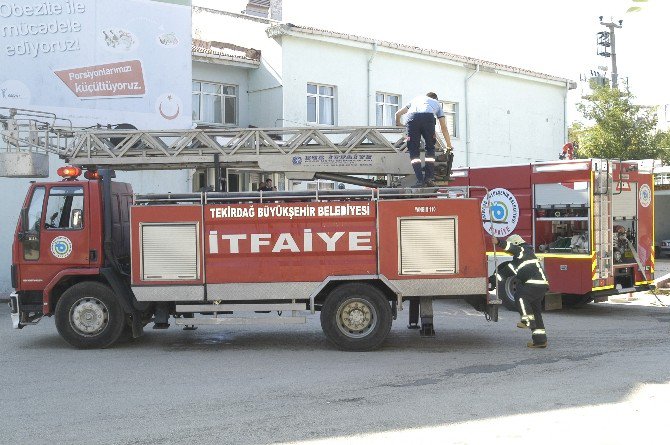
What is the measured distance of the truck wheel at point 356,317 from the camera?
9.98m

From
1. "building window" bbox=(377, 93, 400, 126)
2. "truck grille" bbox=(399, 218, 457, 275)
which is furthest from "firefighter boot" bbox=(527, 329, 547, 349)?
"building window" bbox=(377, 93, 400, 126)

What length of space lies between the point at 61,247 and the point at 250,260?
2.65 m

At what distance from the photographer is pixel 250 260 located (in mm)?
10141

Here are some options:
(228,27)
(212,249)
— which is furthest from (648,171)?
(228,27)

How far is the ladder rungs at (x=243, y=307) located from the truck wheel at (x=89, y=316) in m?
0.91

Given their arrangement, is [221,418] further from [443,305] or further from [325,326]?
[443,305]

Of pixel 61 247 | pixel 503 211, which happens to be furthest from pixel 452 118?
pixel 61 247

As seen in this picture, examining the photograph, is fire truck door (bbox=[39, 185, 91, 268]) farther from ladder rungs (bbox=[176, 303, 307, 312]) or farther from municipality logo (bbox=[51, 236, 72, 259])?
ladder rungs (bbox=[176, 303, 307, 312])

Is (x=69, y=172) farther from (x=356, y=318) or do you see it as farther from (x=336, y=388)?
(x=336, y=388)

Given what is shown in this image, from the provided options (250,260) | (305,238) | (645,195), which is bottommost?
(250,260)

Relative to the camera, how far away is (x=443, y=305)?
1550cm

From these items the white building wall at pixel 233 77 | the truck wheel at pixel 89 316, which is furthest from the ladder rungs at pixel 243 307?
the white building wall at pixel 233 77

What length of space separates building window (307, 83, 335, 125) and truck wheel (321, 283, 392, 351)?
13275mm

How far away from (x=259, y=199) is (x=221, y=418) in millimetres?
4074
